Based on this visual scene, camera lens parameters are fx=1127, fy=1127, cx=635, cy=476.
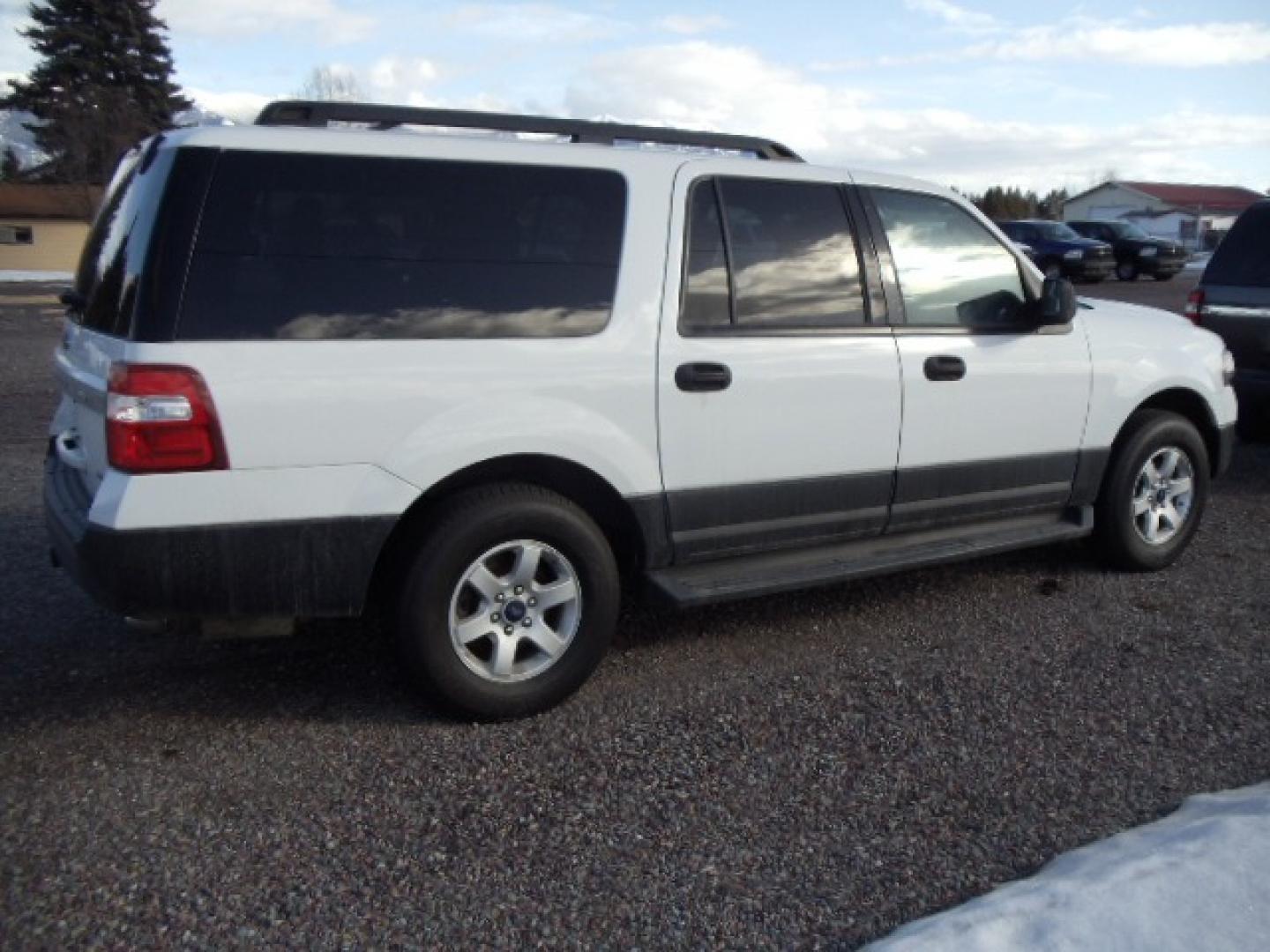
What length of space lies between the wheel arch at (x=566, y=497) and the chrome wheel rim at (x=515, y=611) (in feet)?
0.73

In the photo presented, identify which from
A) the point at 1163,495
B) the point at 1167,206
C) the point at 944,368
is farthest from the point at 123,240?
the point at 1167,206

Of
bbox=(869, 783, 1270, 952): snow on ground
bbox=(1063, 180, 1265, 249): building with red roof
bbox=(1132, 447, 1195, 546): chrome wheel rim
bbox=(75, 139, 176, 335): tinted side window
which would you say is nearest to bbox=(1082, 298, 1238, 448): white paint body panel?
bbox=(1132, 447, 1195, 546): chrome wheel rim

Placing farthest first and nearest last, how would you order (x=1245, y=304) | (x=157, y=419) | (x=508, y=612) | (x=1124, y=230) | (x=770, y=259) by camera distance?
1. (x=1124, y=230)
2. (x=1245, y=304)
3. (x=770, y=259)
4. (x=508, y=612)
5. (x=157, y=419)

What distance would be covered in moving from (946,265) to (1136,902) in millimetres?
2721

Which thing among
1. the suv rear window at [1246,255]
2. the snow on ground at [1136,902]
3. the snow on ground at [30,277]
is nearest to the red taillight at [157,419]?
the snow on ground at [1136,902]

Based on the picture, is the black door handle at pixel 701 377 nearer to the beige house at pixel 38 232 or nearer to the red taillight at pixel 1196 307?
the red taillight at pixel 1196 307

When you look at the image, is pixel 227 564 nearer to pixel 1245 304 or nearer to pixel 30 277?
pixel 1245 304

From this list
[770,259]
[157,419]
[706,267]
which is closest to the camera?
[157,419]

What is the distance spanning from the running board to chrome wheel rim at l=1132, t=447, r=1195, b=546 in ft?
1.21

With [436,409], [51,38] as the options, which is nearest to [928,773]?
[436,409]

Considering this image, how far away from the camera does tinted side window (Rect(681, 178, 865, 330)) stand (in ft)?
13.2

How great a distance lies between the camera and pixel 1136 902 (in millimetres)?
2672

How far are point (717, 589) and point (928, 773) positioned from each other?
3.26ft

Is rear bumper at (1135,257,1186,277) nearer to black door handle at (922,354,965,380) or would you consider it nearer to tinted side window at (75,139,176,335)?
black door handle at (922,354,965,380)
